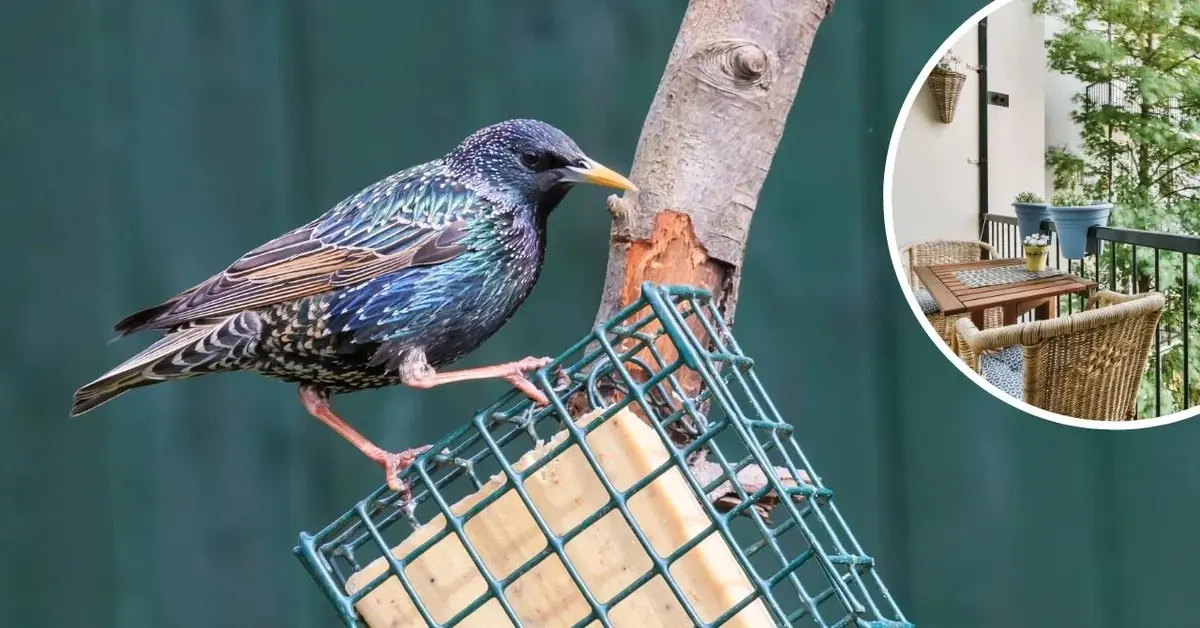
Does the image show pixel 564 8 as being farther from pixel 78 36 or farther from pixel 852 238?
pixel 78 36

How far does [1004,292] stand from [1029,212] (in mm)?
110

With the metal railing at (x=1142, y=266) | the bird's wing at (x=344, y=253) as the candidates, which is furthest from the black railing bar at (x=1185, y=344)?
the bird's wing at (x=344, y=253)

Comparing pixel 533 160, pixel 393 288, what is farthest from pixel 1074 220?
pixel 393 288

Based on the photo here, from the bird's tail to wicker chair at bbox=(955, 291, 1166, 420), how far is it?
947mm

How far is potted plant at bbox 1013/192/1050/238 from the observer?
4.20ft

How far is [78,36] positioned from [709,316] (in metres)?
1.02

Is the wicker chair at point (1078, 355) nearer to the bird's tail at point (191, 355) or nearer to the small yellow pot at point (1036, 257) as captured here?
the small yellow pot at point (1036, 257)

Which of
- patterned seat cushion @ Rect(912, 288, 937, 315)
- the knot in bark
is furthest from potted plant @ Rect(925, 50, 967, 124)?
the knot in bark

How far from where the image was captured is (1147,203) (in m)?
1.28

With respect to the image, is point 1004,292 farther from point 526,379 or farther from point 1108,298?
point 526,379

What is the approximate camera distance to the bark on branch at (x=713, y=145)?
2.98 ft

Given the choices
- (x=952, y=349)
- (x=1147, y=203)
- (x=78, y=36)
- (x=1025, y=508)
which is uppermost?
(x=78, y=36)

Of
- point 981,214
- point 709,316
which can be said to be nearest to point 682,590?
point 709,316

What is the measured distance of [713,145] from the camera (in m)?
0.91
